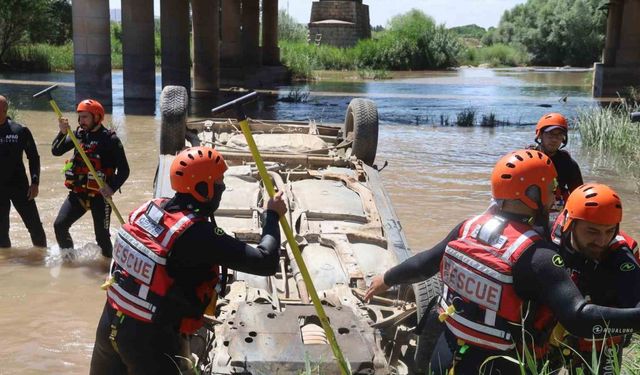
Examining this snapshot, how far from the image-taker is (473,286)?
3.00m

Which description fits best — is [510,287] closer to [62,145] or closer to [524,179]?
[524,179]

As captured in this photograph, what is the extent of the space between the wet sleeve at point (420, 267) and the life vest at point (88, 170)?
3723mm

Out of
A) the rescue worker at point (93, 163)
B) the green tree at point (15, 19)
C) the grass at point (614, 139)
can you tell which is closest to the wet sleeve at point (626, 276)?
the rescue worker at point (93, 163)

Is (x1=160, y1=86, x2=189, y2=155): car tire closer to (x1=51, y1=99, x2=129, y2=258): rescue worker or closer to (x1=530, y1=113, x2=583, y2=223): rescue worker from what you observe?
(x1=51, y1=99, x2=129, y2=258): rescue worker

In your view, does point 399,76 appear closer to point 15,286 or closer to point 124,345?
point 15,286

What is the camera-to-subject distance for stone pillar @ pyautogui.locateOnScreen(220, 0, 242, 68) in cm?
3119

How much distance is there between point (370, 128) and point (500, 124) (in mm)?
12464

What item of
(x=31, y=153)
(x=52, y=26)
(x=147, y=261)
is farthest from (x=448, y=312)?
(x=52, y=26)

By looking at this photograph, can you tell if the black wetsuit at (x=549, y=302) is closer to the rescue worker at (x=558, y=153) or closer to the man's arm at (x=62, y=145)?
the rescue worker at (x=558, y=153)

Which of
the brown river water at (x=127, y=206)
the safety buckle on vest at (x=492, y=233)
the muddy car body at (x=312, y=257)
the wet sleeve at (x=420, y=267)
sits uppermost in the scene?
the safety buckle on vest at (x=492, y=233)

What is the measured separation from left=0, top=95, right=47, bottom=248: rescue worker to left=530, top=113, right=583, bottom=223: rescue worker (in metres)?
4.34

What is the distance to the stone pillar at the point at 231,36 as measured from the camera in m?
31.2

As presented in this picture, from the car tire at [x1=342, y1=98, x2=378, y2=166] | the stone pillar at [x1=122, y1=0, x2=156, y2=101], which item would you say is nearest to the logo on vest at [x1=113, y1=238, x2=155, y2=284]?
the car tire at [x1=342, y1=98, x2=378, y2=166]

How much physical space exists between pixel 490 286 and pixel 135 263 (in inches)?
58.5
